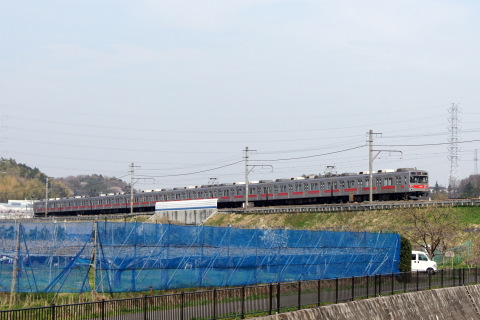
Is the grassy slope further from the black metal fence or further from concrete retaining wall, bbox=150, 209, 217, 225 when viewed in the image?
the black metal fence

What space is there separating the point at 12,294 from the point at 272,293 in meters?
8.33

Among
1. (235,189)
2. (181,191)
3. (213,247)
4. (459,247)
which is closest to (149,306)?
(213,247)

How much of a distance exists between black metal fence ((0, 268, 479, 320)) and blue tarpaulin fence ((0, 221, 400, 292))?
4564 millimetres

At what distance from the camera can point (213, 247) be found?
2586 cm

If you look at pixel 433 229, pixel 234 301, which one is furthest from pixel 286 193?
pixel 234 301

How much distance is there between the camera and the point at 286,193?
79.2m

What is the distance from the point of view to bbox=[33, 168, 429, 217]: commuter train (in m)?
68.8

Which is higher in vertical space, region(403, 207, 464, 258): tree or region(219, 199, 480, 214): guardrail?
region(219, 199, 480, 214): guardrail

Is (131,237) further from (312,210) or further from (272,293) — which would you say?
(312,210)

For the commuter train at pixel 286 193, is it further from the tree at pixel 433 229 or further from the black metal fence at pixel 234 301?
the black metal fence at pixel 234 301

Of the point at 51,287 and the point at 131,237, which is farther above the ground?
the point at 131,237

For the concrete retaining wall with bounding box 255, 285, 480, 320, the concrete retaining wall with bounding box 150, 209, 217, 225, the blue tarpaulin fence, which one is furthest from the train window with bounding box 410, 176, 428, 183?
the blue tarpaulin fence

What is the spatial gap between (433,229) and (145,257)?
2501 centimetres

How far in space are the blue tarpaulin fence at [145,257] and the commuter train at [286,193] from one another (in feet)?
132
